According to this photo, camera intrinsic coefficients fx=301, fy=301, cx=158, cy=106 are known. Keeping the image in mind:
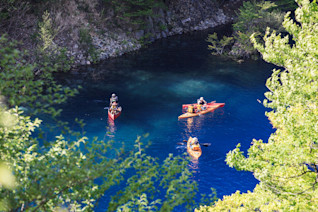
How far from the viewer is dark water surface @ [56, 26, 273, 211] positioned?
903 inches

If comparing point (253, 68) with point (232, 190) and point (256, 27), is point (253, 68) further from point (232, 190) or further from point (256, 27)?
point (232, 190)

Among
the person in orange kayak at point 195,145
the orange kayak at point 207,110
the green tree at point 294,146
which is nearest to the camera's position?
the green tree at point 294,146

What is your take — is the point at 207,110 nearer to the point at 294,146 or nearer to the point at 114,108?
the point at 114,108

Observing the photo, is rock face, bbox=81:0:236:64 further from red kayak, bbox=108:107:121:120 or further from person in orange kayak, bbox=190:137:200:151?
person in orange kayak, bbox=190:137:200:151

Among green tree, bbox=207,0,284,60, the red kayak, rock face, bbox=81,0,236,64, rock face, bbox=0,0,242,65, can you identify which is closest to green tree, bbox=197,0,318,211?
the red kayak

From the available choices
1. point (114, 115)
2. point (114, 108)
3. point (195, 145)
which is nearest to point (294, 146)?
point (195, 145)

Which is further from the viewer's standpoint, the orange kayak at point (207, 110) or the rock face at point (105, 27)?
the rock face at point (105, 27)

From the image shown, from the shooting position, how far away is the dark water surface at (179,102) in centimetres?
2294

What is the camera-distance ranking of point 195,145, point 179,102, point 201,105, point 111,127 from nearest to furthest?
point 195,145, point 111,127, point 201,105, point 179,102

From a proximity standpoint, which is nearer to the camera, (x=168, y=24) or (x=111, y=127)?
(x=111, y=127)

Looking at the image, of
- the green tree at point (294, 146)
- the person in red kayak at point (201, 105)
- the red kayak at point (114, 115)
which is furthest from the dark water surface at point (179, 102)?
the green tree at point (294, 146)

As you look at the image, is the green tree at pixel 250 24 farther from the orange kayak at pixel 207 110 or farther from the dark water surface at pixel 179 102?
the orange kayak at pixel 207 110

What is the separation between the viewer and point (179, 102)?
1238 inches

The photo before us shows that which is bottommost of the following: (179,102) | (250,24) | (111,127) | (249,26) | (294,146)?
(294,146)
